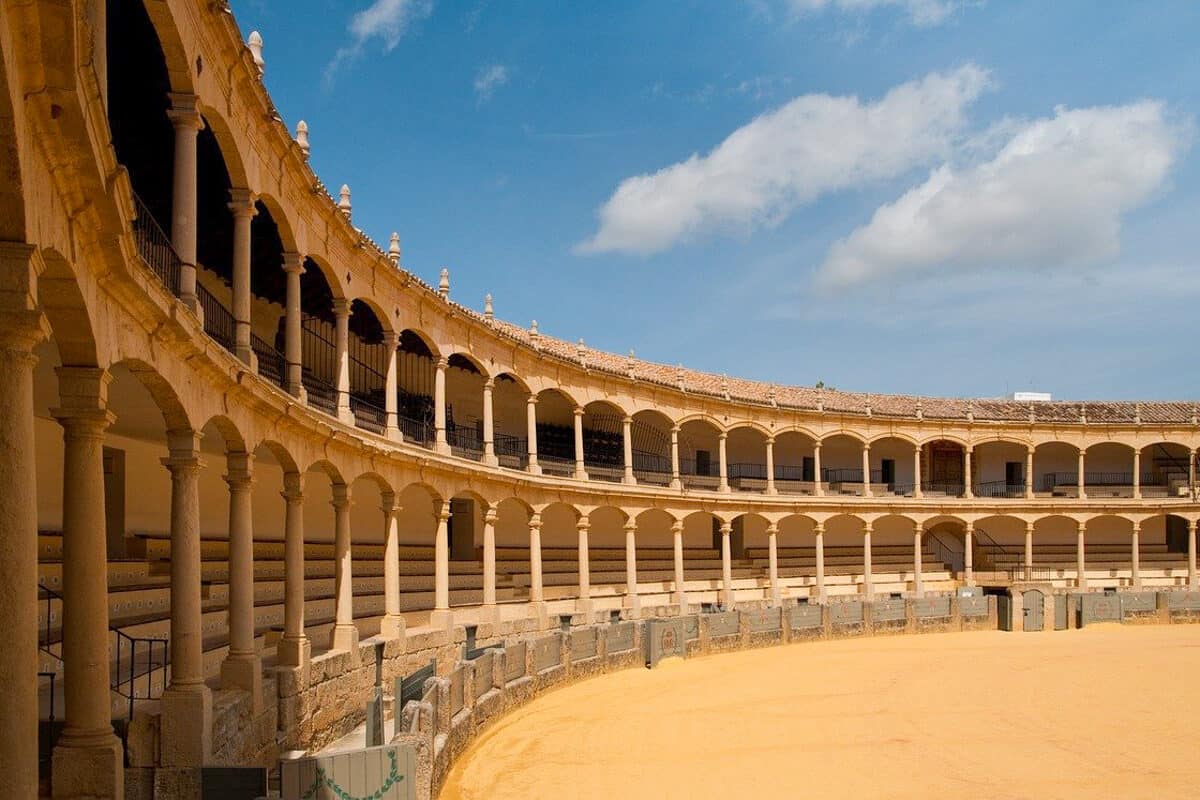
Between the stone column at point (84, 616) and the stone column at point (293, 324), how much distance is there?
23.4 feet

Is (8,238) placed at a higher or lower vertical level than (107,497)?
higher

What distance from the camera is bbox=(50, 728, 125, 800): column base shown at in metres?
8.48

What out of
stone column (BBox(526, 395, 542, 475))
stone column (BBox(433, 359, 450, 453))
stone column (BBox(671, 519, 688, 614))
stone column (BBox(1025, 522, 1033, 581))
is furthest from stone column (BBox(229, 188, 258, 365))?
stone column (BBox(1025, 522, 1033, 581))

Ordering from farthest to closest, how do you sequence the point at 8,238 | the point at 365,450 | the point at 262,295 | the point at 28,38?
1. the point at 262,295
2. the point at 365,450
3. the point at 8,238
4. the point at 28,38

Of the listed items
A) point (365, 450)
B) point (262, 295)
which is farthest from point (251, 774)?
point (262, 295)

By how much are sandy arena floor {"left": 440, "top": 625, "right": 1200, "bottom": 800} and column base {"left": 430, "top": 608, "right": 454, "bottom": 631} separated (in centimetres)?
310

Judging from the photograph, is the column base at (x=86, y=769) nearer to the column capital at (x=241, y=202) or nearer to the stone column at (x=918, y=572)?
the column capital at (x=241, y=202)

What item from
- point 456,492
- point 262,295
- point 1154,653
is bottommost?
point 1154,653

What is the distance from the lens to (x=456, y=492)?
78.3 feet

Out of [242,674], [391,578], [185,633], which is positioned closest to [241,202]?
[185,633]

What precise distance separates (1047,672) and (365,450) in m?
15.1

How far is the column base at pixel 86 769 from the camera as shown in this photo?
8484mm

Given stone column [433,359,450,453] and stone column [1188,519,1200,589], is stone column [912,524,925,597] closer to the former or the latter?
stone column [1188,519,1200,589]

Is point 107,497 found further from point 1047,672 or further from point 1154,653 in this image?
point 1154,653
